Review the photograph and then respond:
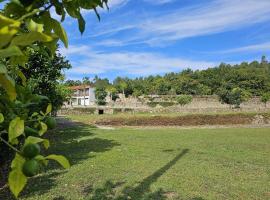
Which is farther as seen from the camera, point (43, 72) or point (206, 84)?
point (206, 84)

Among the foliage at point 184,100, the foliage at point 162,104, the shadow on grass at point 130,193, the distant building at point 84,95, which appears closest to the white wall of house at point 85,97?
the distant building at point 84,95

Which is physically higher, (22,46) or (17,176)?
(22,46)

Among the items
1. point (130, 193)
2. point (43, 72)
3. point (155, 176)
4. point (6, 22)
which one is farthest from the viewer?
point (43, 72)

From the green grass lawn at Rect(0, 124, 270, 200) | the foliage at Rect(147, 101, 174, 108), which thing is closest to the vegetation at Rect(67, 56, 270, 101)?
the foliage at Rect(147, 101, 174, 108)

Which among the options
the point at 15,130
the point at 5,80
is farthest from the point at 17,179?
the point at 5,80

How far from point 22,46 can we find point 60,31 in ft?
0.78

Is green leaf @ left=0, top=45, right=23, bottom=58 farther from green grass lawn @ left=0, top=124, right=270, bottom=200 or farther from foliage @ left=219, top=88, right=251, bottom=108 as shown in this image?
foliage @ left=219, top=88, right=251, bottom=108

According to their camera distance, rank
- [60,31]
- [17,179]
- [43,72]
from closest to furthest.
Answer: [17,179] → [60,31] → [43,72]

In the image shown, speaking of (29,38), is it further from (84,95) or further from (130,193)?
(84,95)

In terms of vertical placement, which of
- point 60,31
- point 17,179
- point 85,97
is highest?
point 85,97

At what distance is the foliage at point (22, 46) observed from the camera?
28.1 inches

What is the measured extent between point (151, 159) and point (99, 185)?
385 cm

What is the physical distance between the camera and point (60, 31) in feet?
3.43

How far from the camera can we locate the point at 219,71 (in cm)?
8550
